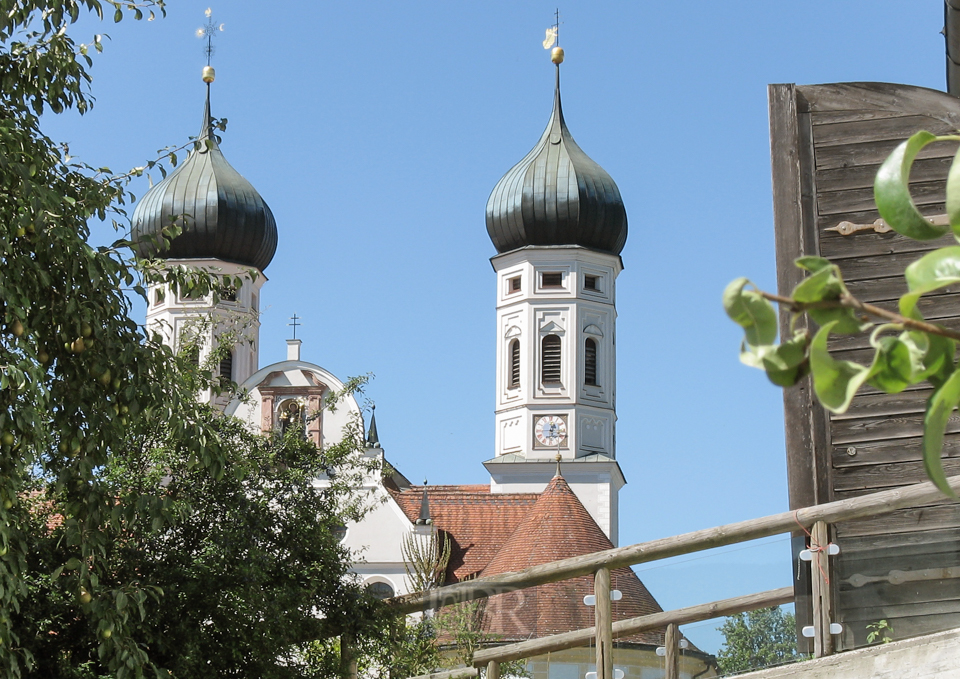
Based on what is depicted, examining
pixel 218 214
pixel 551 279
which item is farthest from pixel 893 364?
pixel 218 214

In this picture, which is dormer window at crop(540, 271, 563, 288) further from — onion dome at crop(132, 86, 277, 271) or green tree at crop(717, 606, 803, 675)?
green tree at crop(717, 606, 803, 675)

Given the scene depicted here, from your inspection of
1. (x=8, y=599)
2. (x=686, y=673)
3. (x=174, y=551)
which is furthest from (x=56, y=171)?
(x=686, y=673)

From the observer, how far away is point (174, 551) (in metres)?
7.51

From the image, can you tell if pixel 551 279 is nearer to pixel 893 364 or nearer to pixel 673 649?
pixel 673 649

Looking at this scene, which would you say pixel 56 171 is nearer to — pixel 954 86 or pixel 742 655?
pixel 742 655

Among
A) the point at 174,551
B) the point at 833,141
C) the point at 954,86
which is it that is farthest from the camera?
the point at 954,86

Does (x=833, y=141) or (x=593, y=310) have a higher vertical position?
(x=593, y=310)

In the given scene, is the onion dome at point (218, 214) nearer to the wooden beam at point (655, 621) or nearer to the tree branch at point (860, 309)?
the wooden beam at point (655, 621)

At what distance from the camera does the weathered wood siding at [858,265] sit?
16.3ft

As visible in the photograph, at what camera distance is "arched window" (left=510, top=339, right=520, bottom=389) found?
138 ft

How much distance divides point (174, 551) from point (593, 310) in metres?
35.7

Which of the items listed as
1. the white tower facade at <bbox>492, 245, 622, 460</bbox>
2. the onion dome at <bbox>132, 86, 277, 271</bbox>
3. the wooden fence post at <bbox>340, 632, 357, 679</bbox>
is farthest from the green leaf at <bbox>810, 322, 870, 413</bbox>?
the onion dome at <bbox>132, 86, 277, 271</bbox>

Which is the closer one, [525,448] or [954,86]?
[954,86]

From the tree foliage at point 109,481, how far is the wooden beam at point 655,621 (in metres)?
1.43
